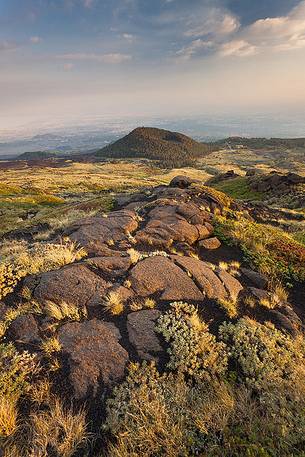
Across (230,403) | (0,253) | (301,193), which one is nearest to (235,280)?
(230,403)

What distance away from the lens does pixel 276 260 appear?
44.1ft

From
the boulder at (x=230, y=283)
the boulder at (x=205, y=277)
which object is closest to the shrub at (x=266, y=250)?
the boulder at (x=230, y=283)

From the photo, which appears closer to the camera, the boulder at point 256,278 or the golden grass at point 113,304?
the golden grass at point 113,304

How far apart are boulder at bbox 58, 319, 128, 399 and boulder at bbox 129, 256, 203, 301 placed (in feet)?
6.72

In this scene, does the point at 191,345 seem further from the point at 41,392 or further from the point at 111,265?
the point at 111,265

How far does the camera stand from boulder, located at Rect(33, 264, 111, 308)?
8.70m

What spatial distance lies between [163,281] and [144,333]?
235 centimetres

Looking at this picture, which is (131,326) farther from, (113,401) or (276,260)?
(276,260)

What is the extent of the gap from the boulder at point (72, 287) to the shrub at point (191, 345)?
2.23m

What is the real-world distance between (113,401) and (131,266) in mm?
5116

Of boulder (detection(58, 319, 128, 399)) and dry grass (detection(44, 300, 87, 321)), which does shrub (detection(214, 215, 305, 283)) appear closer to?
boulder (detection(58, 319, 128, 399))

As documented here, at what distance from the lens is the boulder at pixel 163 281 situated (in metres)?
9.35

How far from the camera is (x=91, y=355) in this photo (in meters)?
7.00

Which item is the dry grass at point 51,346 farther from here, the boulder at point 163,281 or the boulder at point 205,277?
the boulder at point 205,277
